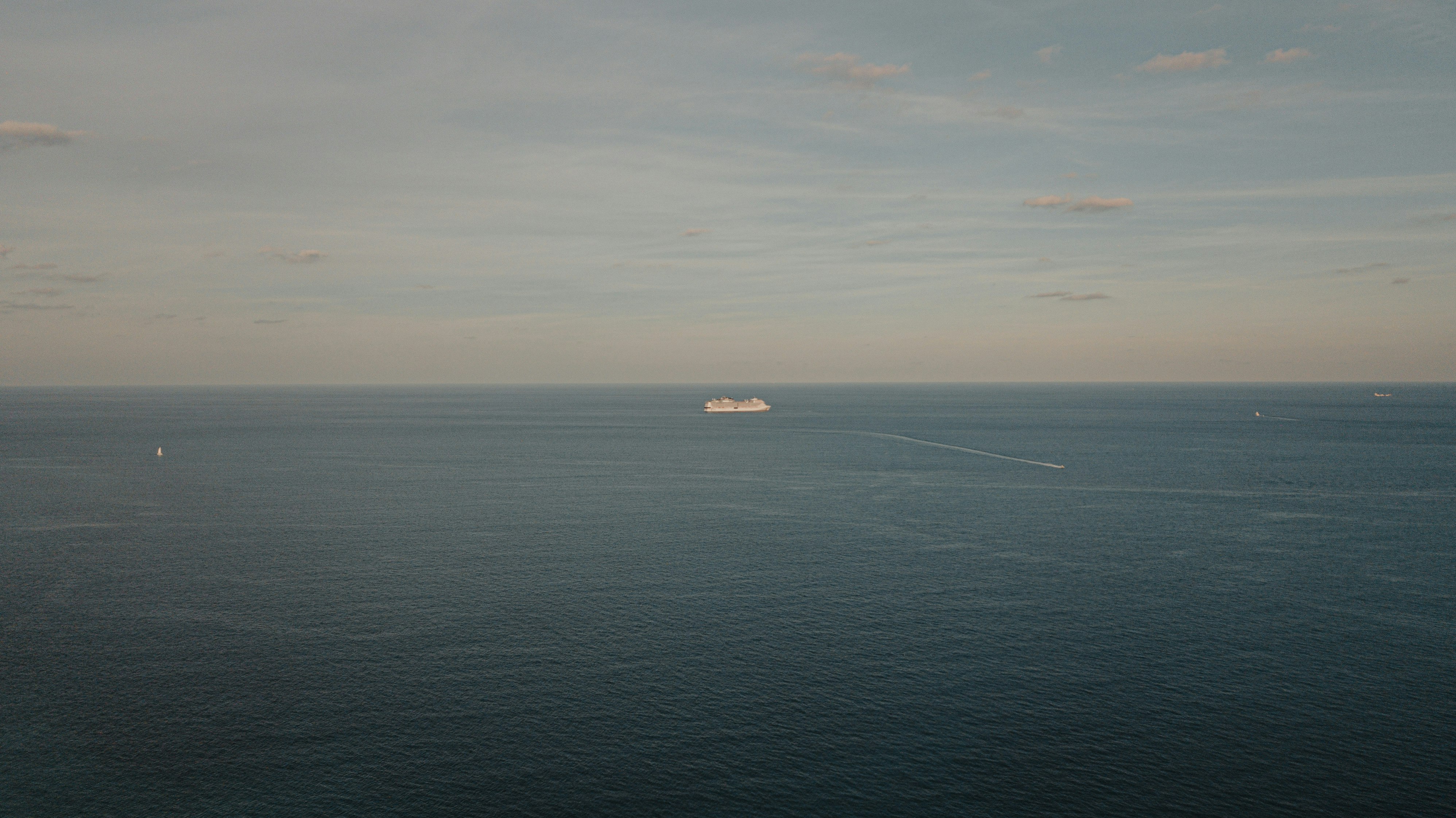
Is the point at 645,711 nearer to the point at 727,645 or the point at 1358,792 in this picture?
the point at 727,645

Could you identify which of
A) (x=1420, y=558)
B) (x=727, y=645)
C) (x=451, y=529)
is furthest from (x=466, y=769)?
(x=1420, y=558)

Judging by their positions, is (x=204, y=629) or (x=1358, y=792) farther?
(x=204, y=629)

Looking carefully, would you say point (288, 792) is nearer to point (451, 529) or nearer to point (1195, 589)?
point (451, 529)

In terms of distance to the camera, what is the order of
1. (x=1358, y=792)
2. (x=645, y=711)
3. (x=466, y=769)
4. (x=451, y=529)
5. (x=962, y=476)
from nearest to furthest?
(x=1358, y=792)
(x=466, y=769)
(x=645, y=711)
(x=451, y=529)
(x=962, y=476)

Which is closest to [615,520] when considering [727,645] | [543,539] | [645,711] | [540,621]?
[543,539]

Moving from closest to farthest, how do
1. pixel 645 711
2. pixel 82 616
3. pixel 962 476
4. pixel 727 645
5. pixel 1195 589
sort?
pixel 645 711 < pixel 727 645 < pixel 82 616 < pixel 1195 589 < pixel 962 476

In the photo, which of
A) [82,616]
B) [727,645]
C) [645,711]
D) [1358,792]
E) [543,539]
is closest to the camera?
[1358,792]
